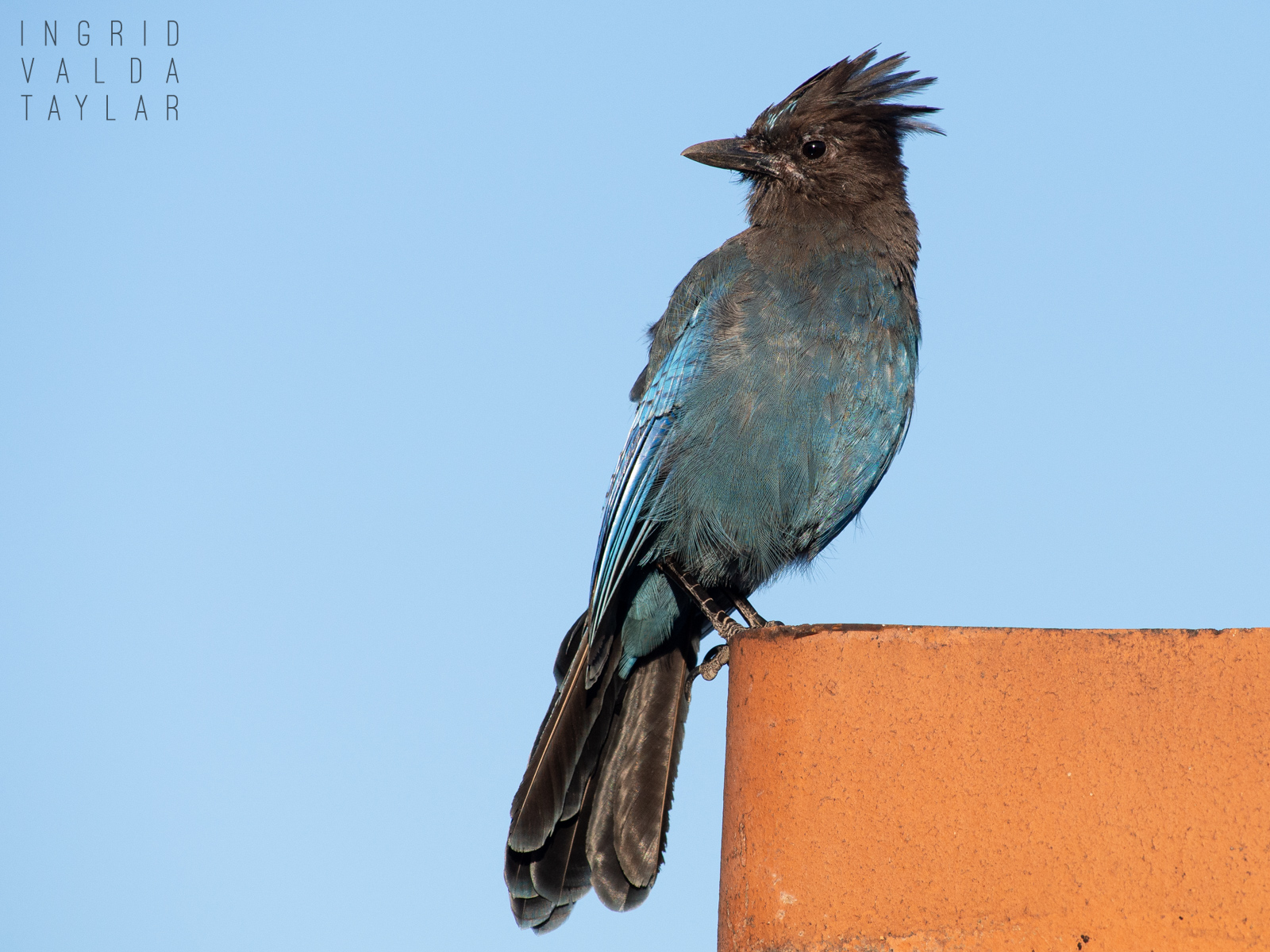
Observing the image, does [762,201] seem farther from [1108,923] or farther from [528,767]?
[1108,923]

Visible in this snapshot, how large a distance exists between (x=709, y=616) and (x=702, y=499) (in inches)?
17.9

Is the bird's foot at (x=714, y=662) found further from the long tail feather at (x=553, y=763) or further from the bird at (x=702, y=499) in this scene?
the long tail feather at (x=553, y=763)

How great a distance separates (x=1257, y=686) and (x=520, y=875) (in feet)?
10.7

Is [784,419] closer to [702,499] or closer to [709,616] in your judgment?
[702,499]

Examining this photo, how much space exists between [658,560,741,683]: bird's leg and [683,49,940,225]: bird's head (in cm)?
165

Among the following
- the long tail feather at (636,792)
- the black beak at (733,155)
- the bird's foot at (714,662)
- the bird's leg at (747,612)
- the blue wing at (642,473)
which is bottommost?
the long tail feather at (636,792)

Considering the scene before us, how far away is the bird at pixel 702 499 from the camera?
16.2 ft

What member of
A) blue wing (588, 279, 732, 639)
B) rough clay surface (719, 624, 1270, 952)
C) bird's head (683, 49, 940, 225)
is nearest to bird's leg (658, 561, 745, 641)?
blue wing (588, 279, 732, 639)

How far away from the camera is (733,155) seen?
5965mm

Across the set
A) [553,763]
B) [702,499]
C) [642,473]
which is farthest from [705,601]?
[553,763]

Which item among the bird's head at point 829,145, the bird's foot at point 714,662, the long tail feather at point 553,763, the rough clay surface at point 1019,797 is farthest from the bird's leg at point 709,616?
Answer: the rough clay surface at point 1019,797

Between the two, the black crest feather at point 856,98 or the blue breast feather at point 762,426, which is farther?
the black crest feather at point 856,98

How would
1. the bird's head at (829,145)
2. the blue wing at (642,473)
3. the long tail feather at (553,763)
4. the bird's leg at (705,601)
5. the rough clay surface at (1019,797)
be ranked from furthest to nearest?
the bird's head at (829,145) → the blue wing at (642,473) → the long tail feather at (553,763) → the bird's leg at (705,601) → the rough clay surface at (1019,797)

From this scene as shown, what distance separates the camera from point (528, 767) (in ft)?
16.5
